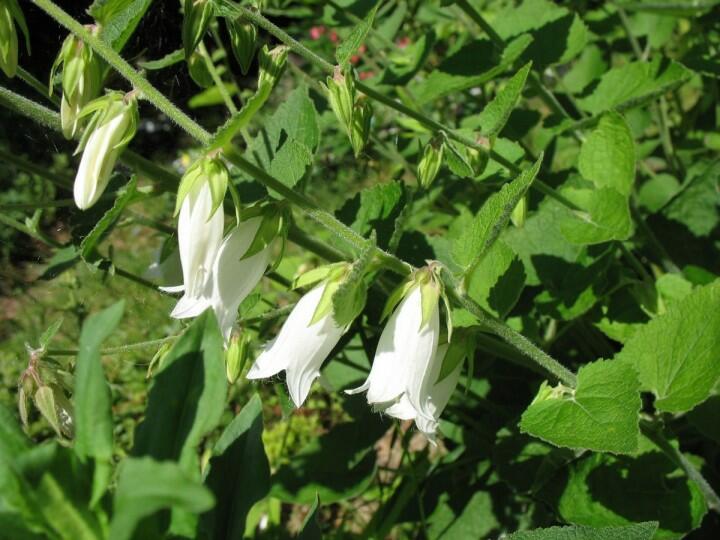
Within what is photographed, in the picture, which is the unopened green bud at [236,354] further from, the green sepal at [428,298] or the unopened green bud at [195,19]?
the unopened green bud at [195,19]

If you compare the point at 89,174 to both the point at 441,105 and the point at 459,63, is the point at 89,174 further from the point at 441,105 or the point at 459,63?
the point at 441,105

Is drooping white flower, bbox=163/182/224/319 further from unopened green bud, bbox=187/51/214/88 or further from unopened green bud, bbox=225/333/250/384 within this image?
unopened green bud, bbox=187/51/214/88

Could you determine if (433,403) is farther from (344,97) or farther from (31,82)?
(31,82)

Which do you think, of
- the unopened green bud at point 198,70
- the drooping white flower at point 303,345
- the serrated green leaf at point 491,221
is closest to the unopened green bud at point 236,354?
the drooping white flower at point 303,345

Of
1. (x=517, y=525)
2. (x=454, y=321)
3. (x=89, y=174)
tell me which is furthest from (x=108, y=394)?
(x=517, y=525)

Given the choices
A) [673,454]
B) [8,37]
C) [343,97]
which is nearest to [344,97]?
[343,97]
